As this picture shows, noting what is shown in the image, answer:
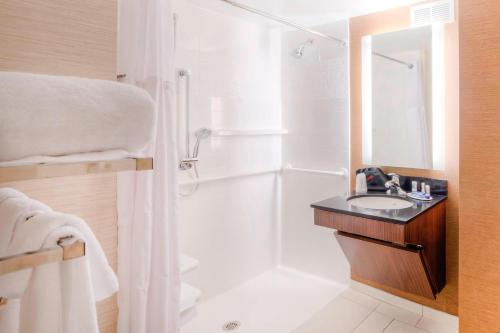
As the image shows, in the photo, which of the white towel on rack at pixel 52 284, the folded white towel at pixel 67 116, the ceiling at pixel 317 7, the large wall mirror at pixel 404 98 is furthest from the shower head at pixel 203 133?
the white towel on rack at pixel 52 284

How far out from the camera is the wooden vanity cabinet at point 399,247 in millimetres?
1875

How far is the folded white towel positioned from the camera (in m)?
0.63

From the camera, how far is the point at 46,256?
2.00 ft

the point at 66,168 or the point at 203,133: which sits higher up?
the point at 203,133

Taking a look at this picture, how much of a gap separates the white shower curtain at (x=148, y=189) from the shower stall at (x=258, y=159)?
0.98 metres

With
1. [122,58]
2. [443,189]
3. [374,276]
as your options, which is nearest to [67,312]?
[122,58]

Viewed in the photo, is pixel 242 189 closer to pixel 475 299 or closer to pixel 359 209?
pixel 359 209

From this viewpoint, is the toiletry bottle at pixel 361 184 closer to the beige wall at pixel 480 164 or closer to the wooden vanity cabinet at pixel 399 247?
the wooden vanity cabinet at pixel 399 247

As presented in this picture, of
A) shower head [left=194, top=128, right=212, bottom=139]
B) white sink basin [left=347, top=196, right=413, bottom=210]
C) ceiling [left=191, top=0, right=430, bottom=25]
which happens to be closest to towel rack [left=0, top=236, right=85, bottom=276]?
shower head [left=194, top=128, right=212, bottom=139]

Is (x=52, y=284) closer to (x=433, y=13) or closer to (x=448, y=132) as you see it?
(x=448, y=132)

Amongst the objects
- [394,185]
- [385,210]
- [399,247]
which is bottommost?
[399,247]

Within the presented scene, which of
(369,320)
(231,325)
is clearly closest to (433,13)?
(369,320)

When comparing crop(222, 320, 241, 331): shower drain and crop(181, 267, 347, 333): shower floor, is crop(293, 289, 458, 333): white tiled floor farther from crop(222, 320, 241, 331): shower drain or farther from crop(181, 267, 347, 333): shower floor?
crop(222, 320, 241, 331): shower drain

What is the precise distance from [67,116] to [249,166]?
2.26m
